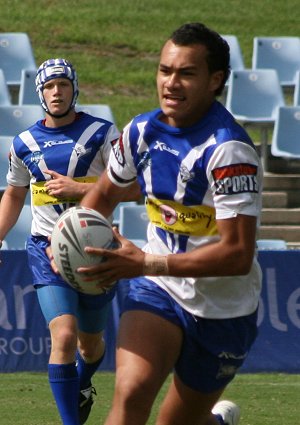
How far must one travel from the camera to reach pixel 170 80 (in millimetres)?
5051

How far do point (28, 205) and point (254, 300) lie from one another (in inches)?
274

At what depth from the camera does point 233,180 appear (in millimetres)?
4949

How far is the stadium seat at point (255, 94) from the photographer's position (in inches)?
591

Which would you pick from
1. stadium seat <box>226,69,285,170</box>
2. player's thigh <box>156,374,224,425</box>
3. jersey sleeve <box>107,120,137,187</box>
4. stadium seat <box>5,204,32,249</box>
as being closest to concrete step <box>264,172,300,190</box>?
stadium seat <box>226,69,285,170</box>

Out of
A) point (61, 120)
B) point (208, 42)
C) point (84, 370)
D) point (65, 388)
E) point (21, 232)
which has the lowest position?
point (21, 232)

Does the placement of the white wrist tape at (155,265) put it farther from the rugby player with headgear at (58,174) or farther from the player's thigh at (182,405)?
the rugby player with headgear at (58,174)

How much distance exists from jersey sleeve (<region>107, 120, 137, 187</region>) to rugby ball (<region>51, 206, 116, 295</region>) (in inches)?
9.7

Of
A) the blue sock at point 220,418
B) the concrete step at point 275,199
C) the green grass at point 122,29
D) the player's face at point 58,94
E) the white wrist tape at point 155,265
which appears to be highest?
the white wrist tape at point 155,265

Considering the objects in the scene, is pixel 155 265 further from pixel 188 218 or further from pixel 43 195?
pixel 43 195

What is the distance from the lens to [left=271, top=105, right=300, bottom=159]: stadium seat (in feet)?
47.0

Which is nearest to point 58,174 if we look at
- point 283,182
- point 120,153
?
point 120,153

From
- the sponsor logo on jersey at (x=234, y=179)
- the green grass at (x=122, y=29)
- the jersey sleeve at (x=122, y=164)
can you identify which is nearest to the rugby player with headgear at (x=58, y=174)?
the jersey sleeve at (x=122, y=164)

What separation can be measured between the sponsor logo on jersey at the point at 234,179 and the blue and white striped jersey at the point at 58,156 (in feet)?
8.25

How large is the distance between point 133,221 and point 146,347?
21.7 feet
